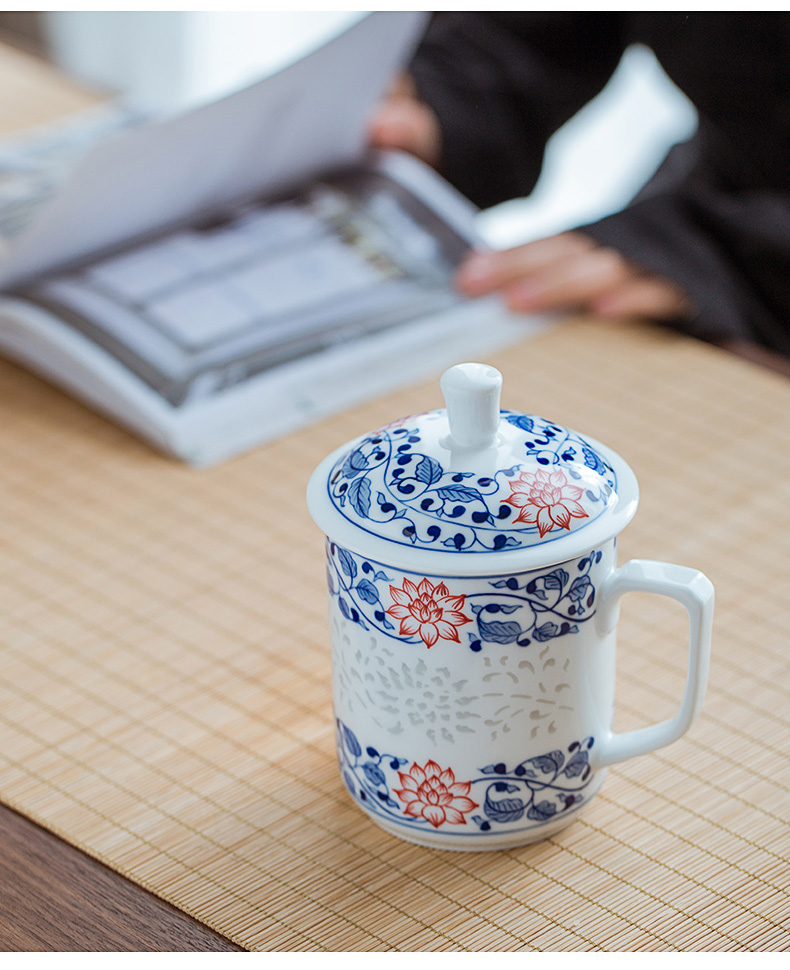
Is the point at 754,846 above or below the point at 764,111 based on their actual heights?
below

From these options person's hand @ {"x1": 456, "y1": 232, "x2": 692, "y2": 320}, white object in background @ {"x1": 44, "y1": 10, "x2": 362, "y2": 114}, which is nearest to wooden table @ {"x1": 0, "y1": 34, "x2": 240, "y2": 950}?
person's hand @ {"x1": 456, "y1": 232, "x2": 692, "y2": 320}

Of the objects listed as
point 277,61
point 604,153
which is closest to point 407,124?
point 277,61

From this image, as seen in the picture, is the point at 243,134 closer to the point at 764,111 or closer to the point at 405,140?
the point at 405,140

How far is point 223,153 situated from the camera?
782 mm

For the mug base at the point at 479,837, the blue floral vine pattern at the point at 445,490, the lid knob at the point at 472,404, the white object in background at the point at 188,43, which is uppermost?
the lid knob at the point at 472,404

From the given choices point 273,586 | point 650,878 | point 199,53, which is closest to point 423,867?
point 650,878

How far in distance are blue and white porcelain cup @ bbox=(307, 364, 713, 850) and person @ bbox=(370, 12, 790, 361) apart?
1.48 feet

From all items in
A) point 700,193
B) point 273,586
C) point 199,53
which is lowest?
point 199,53

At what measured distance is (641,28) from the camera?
1.07m

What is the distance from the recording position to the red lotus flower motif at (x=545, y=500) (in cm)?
36

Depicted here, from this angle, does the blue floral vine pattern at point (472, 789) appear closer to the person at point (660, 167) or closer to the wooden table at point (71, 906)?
A: the wooden table at point (71, 906)

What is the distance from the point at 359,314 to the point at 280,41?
175cm

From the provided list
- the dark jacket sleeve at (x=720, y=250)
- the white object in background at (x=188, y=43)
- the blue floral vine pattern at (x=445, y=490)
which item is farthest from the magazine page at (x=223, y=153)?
the white object in background at (x=188, y=43)

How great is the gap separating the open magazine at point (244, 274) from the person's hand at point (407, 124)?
0.37 ft
